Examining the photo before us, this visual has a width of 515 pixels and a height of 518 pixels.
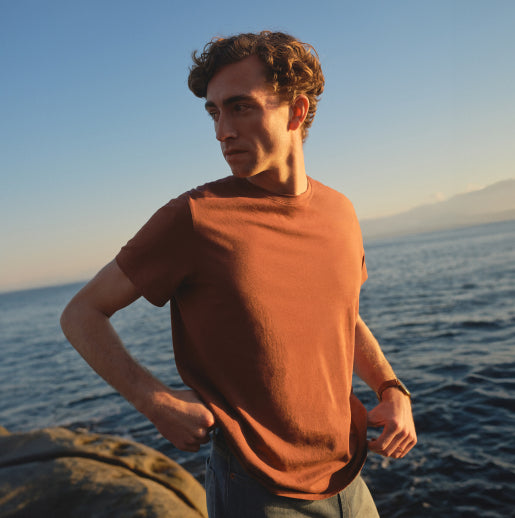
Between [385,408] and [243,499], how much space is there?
81 centimetres

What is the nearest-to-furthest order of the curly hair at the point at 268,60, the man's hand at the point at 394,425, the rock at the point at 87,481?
1. the curly hair at the point at 268,60
2. the man's hand at the point at 394,425
3. the rock at the point at 87,481

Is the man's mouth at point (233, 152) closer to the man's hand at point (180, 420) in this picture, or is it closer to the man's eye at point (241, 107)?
the man's eye at point (241, 107)

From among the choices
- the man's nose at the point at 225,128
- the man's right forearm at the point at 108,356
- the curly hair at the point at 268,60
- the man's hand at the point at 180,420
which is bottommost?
the man's hand at the point at 180,420

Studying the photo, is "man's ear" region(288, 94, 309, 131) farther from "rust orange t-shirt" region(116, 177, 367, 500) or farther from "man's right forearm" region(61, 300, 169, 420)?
"man's right forearm" region(61, 300, 169, 420)

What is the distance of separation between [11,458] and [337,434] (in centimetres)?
357

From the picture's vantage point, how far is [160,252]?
1546 millimetres

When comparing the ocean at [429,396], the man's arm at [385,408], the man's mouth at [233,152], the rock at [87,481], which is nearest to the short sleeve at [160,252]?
the man's mouth at [233,152]

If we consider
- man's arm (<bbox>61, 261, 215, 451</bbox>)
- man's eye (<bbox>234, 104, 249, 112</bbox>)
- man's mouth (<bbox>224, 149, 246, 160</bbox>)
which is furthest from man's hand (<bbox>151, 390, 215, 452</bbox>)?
man's eye (<bbox>234, 104, 249, 112</bbox>)

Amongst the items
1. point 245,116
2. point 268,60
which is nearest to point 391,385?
point 245,116

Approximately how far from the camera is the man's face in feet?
5.70

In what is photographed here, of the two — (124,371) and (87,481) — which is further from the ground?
(124,371)

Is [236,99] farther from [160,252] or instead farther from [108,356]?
[108,356]

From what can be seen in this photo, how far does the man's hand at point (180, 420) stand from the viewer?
153cm

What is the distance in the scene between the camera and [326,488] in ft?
5.84
